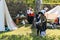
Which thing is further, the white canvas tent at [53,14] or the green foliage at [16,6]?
the green foliage at [16,6]

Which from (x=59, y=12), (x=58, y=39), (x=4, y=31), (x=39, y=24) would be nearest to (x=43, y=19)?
(x=39, y=24)

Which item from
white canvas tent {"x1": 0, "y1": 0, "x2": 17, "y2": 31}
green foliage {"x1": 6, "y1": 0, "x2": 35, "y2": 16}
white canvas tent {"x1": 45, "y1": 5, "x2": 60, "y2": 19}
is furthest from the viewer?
green foliage {"x1": 6, "y1": 0, "x2": 35, "y2": 16}

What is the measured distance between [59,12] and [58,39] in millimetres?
4997


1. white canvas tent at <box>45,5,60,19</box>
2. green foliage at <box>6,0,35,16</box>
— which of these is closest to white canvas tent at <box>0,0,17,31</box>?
white canvas tent at <box>45,5,60,19</box>

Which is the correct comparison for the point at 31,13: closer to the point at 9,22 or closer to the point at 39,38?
the point at 9,22

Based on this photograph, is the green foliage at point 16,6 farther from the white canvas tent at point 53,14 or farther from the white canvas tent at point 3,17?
the white canvas tent at point 3,17

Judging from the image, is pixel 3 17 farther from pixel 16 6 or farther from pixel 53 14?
pixel 16 6

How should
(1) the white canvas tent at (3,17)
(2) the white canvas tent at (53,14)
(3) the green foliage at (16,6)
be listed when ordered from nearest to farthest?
(1) the white canvas tent at (3,17)
(2) the white canvas tent at (53,14)
(3) the green foliage at (16,6)

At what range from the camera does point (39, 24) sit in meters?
10.7

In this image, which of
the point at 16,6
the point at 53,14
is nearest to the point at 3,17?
the point at 53,14

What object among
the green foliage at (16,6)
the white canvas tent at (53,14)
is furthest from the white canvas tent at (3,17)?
the green foliage at (16,6)

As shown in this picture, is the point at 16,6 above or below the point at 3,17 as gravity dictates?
below

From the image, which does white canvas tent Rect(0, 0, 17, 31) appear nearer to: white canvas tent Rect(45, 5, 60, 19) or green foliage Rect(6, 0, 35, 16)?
white canvas tent Rect(45, 5, 60, 19)

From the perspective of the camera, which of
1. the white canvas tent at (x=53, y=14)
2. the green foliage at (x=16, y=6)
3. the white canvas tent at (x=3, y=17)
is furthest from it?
the green foliage at (x=16, y=6)
